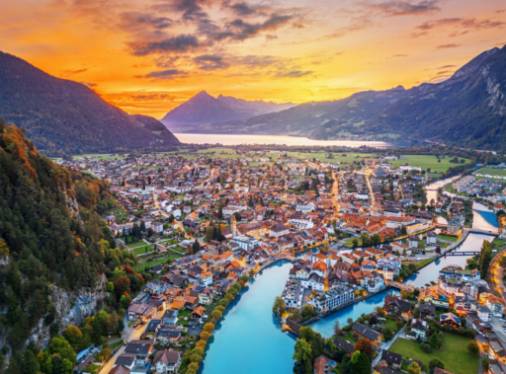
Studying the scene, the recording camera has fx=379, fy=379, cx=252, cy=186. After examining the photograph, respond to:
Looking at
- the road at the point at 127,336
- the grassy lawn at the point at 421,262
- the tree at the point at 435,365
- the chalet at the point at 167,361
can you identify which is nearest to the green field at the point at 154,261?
the road at the point at 127,336

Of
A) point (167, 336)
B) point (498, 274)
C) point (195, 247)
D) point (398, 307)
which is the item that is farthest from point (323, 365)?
point (498, 274)

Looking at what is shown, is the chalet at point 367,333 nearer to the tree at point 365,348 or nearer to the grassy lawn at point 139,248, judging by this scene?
the tree at point 365,348

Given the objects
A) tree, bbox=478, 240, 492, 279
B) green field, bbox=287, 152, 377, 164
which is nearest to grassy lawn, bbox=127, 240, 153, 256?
tree, bbox=478, 240, 492, 279

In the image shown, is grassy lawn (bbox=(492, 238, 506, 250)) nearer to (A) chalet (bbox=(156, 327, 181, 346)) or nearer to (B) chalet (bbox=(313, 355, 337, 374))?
(B) chalet (bbox=(313, 355, 337, 374))

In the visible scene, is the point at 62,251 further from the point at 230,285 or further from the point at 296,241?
the point at 296,241

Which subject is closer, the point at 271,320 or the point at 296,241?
the point at 271,320

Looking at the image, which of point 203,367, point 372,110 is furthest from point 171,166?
point 372,110

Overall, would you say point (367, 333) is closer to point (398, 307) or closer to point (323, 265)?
point (398, 307)
